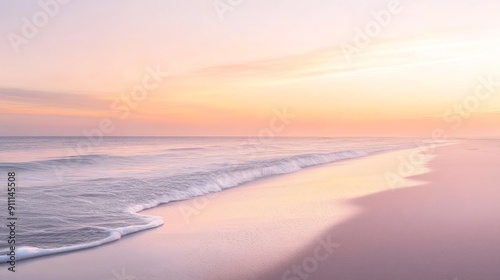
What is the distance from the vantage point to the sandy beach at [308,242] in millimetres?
6875

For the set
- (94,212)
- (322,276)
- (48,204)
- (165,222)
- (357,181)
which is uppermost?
(357,181)

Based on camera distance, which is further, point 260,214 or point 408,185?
point 408,185

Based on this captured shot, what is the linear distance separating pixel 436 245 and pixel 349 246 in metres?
1.63

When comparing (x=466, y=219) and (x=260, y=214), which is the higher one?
(x=260, y=214)

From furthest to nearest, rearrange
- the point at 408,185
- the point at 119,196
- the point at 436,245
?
the point at 408,185 < the point at 119,196 < the point at 436,245

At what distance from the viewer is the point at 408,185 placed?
16859 millimetres

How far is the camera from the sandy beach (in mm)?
6875

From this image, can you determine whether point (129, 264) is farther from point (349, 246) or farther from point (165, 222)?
point (349, 246)

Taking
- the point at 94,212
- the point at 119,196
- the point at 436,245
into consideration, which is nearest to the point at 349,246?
the point at 436,245

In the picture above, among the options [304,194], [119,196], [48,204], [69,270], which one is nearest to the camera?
[69,270]

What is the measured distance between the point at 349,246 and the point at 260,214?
3.88 metres

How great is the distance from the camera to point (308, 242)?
8750mm

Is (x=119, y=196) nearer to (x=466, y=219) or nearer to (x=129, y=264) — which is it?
(x=129, y=264)

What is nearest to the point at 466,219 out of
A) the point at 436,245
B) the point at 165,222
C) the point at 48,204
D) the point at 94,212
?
the point at 436,245
